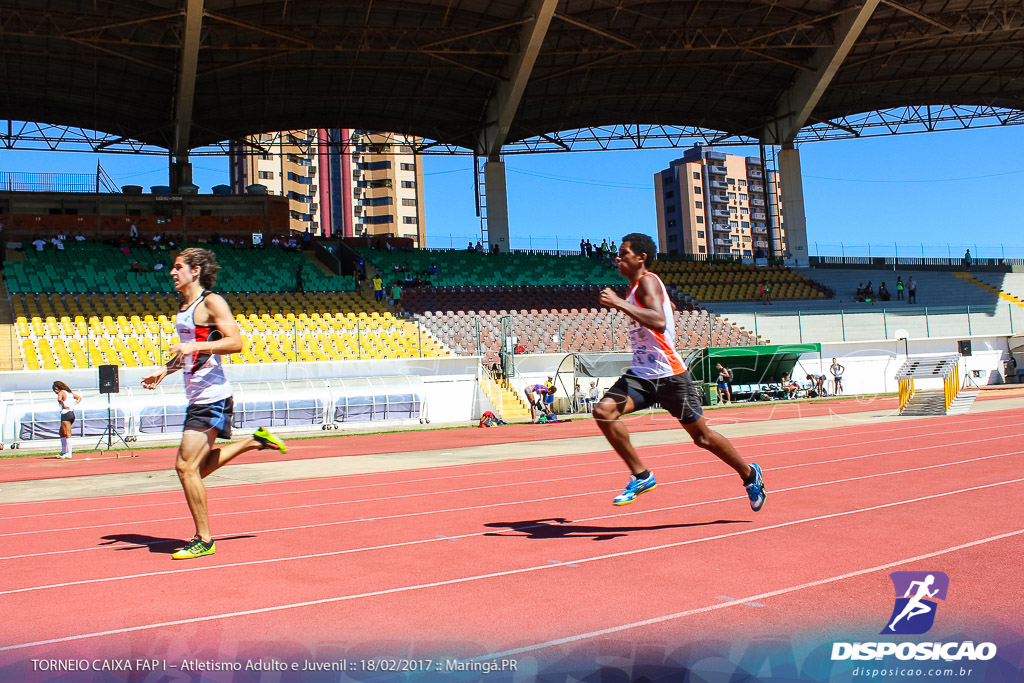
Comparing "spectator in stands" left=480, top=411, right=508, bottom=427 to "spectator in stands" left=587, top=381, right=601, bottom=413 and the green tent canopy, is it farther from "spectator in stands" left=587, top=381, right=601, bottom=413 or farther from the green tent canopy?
the green tent canopy

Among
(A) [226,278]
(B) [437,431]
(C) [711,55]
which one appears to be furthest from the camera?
(C) [711,55]

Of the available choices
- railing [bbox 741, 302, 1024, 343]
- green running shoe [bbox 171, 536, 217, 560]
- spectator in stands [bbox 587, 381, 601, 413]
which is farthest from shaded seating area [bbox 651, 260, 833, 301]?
green running shoe [bbox 171, 536, 217, 560]

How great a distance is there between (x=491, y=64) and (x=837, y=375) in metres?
21.3

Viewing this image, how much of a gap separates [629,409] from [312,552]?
2.51 metres

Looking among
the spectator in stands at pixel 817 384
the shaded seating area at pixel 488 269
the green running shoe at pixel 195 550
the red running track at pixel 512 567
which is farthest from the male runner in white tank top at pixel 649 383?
the shaded seating area at pixel 488 269

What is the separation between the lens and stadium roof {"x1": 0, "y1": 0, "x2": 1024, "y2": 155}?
113ft

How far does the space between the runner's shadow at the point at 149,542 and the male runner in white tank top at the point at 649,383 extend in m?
3.07

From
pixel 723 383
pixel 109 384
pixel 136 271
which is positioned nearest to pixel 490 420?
pixel 109 384

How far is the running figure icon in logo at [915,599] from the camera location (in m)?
3.64

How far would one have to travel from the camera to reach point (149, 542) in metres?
6.79

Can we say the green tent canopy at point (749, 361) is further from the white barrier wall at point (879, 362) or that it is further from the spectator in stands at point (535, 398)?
the spectator in stands at point (535, 398)

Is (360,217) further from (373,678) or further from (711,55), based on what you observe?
(373,678)

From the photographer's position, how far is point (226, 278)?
3594cm

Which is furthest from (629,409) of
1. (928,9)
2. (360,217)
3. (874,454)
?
(360,217)
